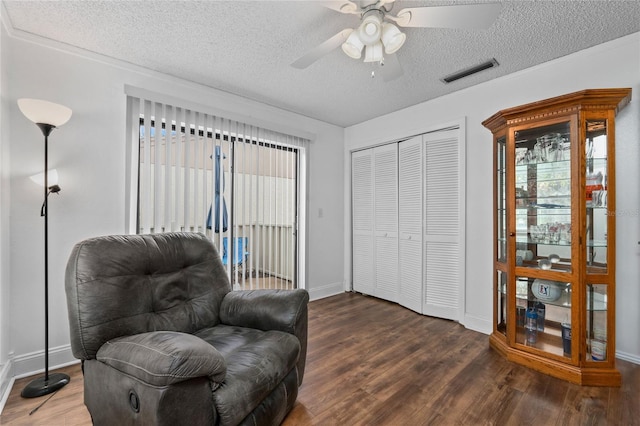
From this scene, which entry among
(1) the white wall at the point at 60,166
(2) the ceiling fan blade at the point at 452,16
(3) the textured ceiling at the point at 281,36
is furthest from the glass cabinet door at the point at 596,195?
(1) the white wall at the point at 60,166

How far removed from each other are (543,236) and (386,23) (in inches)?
77.2

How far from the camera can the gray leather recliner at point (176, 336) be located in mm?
1127

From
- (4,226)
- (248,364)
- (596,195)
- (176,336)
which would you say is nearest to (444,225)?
(596,195)

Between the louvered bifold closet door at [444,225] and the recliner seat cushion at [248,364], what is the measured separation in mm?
2143

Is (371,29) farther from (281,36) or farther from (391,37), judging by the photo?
(281,36)

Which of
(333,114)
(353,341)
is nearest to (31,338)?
(353,341)

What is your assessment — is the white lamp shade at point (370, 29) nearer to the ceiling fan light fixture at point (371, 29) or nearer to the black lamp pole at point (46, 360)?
the ceiling fan light fixture at point (371, 29)

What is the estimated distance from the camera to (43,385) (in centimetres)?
189

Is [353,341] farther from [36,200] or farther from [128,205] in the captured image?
[36,200]

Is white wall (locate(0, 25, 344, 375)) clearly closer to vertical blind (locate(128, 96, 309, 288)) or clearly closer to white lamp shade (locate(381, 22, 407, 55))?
vertical blind (locate(128, 96, 309, 288))

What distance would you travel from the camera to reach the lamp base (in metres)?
1.83

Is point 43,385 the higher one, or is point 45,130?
point 45,130

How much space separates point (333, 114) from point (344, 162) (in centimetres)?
80

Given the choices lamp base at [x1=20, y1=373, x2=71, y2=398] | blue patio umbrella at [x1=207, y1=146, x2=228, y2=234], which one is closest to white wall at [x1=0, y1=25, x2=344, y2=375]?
lamp base at [x1=20, y1=373, x2=71, y2=398]
